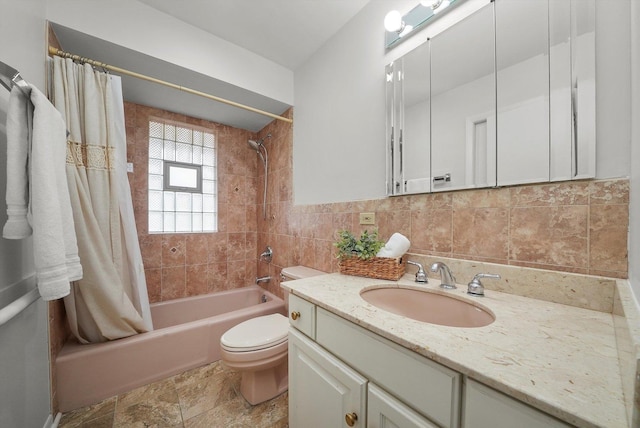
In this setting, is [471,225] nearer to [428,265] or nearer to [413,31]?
[428,265]

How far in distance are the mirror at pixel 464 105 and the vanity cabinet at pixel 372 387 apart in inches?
30.5

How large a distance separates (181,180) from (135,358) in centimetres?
162

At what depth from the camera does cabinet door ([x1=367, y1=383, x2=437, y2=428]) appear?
544 mm

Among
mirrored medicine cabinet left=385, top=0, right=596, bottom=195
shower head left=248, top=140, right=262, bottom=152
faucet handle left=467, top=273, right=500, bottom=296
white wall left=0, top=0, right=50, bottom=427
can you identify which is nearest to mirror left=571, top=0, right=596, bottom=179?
mirrored medicine cabinet left=385, top=0, right=596, bottom=195

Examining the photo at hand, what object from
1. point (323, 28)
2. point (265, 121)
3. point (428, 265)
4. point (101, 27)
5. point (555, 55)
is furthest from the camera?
point (265, 121)

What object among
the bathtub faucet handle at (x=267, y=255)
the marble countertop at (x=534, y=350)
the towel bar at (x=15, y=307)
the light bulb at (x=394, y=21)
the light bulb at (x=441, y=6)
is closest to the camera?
the marble countertop at (x=534, y=350)

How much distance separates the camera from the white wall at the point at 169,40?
1.30 metres

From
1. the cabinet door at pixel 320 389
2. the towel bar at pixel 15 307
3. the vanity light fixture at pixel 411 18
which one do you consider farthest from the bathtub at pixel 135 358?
the vanity light fixture at pixel 411 18

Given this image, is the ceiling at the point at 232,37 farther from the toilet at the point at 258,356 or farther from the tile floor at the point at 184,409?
the tile floor at the point at 184,409

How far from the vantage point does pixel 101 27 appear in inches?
52.9

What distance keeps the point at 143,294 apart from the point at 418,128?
2113 millimetres

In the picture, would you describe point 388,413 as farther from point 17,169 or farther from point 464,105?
point 17,169

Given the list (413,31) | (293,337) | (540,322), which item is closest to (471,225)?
(540,322)

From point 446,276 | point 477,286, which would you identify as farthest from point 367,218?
point 477,286
